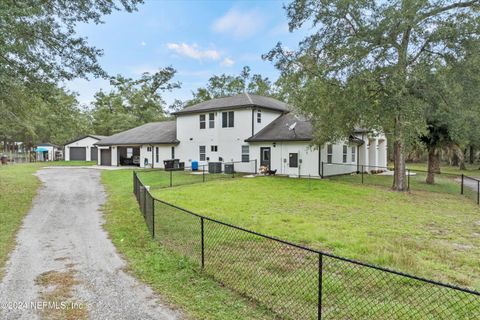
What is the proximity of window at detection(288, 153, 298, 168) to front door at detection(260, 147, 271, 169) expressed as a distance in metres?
1.55

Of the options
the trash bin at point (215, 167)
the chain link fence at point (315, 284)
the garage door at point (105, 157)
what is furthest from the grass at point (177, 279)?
the garage door at point (105, 157)

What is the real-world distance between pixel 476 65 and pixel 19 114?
19089mm

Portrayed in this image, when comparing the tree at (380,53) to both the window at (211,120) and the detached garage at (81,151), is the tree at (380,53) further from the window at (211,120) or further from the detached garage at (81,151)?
the detached garage at (81,151)

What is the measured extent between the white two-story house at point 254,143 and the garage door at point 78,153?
1380cm

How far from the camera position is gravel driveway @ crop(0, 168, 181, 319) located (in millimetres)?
4016

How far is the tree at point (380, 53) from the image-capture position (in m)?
13.0

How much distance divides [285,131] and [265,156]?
2.12 metres

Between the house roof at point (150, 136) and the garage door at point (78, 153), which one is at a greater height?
the house roof at point (150, 136)

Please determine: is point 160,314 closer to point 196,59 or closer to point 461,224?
point 461,224

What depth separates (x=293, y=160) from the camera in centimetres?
2031

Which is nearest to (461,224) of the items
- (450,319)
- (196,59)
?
(450,319)

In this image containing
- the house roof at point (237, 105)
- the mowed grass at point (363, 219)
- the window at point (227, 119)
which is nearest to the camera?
the mowed grass at point (363, 219)

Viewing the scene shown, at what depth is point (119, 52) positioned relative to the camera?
22.6 metres

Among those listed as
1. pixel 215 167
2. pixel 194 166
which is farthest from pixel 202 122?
pixel 215 167
